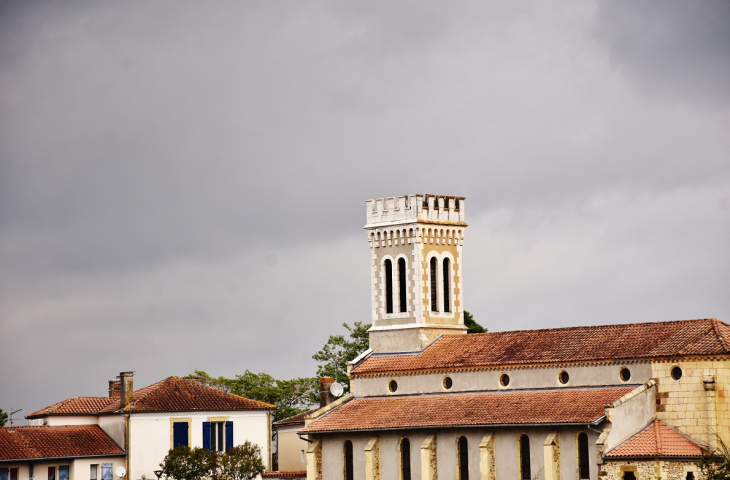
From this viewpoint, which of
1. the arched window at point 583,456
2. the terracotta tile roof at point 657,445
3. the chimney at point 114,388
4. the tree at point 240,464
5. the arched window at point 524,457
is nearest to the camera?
the terracotta tile roof at point 657,445

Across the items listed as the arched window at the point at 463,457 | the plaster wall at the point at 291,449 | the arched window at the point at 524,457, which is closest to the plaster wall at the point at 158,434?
the plaster wall at the point at 291,449

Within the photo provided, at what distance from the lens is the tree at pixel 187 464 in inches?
2520

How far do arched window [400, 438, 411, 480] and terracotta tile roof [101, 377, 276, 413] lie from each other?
43.1 ft

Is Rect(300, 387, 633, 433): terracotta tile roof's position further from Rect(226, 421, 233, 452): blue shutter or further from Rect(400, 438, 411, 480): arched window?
Rect(226, 421, 233, 452): blue shutter

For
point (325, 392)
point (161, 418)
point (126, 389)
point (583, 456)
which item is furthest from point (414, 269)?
point (583, 456)

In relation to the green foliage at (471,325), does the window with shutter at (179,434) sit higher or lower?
lower

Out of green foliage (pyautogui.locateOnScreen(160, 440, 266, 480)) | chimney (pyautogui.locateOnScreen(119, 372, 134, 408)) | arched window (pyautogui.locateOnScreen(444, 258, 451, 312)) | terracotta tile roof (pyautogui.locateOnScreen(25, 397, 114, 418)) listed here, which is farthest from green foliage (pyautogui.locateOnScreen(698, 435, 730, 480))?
terracotta tile roof (pyautogui.locateOnScreen(25, 397, 114, 418))

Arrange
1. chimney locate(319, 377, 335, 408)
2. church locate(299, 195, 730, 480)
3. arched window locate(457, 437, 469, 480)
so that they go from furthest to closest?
chimney locate(319, 377, 335, 408)
arched window locate(457, 437, 469, 480)
church locate(299, 195, 730, 480)

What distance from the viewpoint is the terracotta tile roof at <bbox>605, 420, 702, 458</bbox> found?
5244 centimetres

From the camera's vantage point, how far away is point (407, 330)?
68.2 meters

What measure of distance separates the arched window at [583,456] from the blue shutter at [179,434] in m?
23.5

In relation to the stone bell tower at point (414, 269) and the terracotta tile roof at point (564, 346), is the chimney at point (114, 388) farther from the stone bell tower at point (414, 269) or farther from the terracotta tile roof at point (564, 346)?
the stone bell tower at point (414, 269)

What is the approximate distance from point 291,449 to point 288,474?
20.7 ft

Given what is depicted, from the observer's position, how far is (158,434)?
70.0 m
